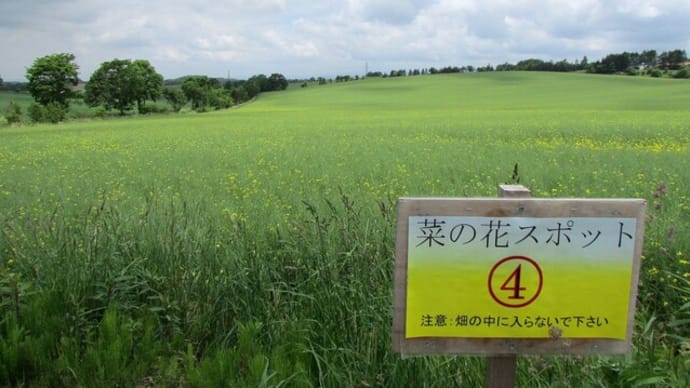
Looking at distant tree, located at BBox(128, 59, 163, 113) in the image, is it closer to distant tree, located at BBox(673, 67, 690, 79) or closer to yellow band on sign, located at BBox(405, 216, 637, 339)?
distant tree, located at BBox(673, 67, 690, 79)

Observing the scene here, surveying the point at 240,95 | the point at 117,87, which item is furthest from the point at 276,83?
the point at 117,87

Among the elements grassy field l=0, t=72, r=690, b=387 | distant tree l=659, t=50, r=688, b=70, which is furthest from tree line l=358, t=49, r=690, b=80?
grassy field l=0, t=72, r=690, b=387

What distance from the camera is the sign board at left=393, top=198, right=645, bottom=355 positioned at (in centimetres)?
191

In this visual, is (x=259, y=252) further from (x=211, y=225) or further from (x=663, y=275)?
(x=663, y=275)

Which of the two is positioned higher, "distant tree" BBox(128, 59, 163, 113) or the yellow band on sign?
"distant tree" BBox(128, 59, 163, 113)

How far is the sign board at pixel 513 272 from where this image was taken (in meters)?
1.91

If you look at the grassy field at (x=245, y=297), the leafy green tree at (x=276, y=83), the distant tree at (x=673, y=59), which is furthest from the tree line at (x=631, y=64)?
the grassy field at (x=245, y=297)

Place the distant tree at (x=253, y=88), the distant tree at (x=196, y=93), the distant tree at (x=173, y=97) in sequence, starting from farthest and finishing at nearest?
1. the distant tree at (x=253, y=88)
2. the distant tree at (x=196, y=93)
3. the distant tree at (x=173, y=97)

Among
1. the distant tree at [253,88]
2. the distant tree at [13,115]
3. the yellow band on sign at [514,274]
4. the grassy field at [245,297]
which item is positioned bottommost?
the distant tree at [13,115]

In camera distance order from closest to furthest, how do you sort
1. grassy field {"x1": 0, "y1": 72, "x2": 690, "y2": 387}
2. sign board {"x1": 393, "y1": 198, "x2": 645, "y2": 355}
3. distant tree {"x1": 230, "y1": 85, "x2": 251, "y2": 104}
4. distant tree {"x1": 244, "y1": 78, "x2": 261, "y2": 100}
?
sign board {"x1": 393, "y1": 198, "x2": 645, "y2": 355} → grassy field {"x1": 0, "y1": 72, "x2": 690, "y2": 387} → distant tree {"x1": 230, "y1": 85, "x2": 251, "y2": 104} → distant tree {"x1": 244, "y1": 78, "x2": 261, "y2": 100}

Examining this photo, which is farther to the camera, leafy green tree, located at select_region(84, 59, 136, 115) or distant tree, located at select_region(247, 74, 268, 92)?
distant tree, located at select_region(247, 74, 268, 92)

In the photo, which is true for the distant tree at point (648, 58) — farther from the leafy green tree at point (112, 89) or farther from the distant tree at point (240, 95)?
the leafy green tree at point (112, 89)

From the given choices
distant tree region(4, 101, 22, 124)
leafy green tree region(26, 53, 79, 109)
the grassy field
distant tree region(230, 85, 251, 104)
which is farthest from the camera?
distant tree region(230, 85, 251, 104)

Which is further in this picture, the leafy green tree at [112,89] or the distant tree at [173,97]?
the distant tree at [173,97]
